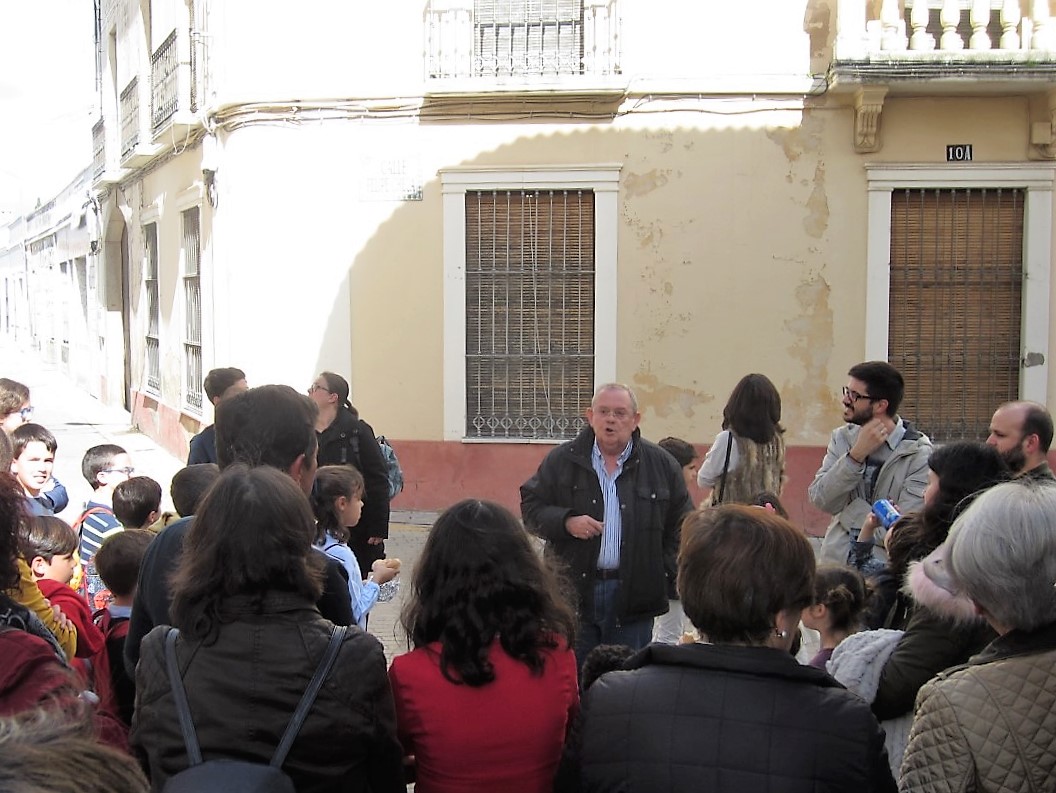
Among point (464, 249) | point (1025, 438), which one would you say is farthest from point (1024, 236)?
point (1025, 438)

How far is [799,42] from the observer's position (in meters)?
9.59

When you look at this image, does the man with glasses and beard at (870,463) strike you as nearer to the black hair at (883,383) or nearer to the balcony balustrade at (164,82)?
the black hair at (883,383)

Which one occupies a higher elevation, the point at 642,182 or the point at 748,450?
the point at 642,182

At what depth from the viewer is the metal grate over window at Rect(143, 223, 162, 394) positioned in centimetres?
1527

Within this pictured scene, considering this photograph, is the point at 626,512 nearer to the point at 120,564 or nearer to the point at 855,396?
the point at 855,396

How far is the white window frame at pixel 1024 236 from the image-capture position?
948 cm

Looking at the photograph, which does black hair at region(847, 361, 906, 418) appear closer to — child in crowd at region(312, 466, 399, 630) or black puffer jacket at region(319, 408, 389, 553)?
child in crowd at region(312, 466, 399, 630)

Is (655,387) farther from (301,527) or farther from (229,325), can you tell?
(301,527)

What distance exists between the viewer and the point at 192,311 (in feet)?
42.9

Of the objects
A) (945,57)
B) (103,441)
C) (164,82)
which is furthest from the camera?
(103,441)

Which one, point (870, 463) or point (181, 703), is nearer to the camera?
point (181, 703)

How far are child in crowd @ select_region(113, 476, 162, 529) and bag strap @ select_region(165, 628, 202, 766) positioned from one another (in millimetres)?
2233

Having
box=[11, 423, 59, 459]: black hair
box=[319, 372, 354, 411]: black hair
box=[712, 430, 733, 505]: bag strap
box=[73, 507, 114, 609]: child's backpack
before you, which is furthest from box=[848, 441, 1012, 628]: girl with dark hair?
box=[11, 423, 59, 459]: black hair

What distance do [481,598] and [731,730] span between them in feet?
2.13
